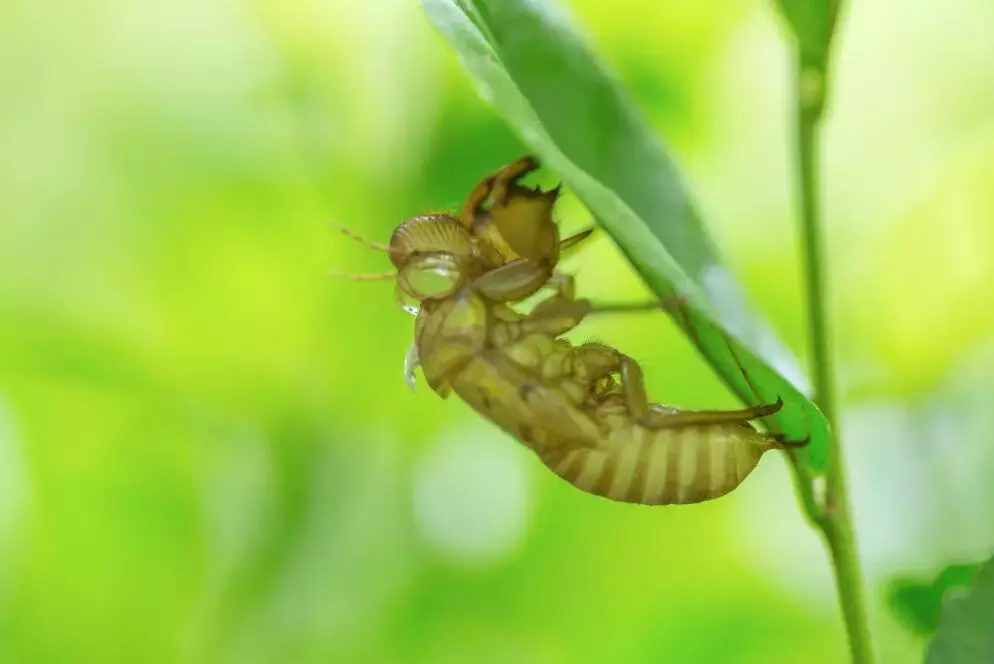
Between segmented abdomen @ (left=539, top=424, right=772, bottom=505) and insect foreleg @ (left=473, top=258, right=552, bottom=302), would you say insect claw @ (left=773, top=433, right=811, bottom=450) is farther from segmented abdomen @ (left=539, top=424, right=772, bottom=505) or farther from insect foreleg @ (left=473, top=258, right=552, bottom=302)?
insect foreleg @ (left=473, top=258, right=552, bottom=302)

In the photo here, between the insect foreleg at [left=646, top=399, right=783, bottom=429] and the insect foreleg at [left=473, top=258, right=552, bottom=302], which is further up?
the insect foreleg at [left=473, top=258, right=552, bottom=302]

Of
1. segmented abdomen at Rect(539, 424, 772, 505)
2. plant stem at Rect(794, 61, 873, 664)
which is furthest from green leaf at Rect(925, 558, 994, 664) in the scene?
segmented abdomen at Rect(539, 424, 772, 505)

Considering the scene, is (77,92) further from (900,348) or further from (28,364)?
(900,348)

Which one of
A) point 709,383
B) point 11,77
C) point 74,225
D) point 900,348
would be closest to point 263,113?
point 74,225

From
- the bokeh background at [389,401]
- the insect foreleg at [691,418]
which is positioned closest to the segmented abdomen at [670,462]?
the insect foreleg at [691,418]

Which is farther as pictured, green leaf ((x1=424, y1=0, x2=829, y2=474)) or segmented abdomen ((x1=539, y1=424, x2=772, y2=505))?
segmented abdomen ((x1=539, y1=424, x2=772, y2=505))

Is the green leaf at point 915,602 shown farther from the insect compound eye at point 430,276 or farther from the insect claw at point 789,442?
the insect compound eye at point 430,276

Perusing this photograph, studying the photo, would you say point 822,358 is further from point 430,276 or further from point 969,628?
point 430,276
